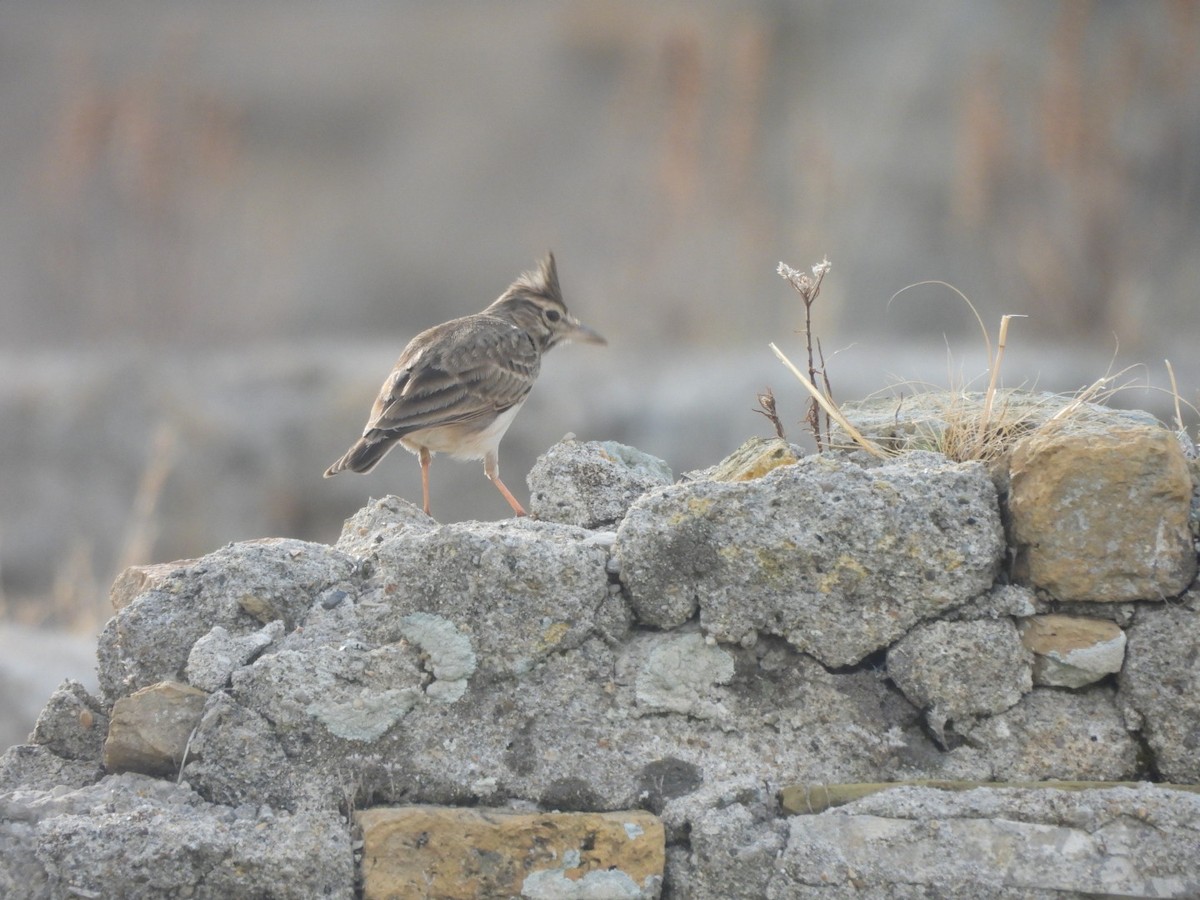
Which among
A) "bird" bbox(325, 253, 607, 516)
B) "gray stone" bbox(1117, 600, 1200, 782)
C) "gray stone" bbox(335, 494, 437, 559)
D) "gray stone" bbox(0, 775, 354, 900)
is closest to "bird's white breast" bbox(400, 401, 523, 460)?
"bird" bbox(325, 253, 607, 516)

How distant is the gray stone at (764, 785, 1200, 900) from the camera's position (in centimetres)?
259

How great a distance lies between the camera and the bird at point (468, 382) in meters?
5.06

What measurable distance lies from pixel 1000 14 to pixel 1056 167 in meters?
7.58

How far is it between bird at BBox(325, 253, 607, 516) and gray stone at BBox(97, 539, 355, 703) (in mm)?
1527

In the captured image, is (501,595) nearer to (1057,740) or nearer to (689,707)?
(689,707)

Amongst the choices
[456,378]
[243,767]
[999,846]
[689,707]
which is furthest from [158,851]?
[456,378]

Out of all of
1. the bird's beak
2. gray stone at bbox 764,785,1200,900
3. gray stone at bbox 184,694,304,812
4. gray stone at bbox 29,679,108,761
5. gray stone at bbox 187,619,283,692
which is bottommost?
gray stone at bbox 764,785,1200,900

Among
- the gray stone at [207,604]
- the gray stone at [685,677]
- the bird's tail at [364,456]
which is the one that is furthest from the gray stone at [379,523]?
the bird's tail at [364,456]

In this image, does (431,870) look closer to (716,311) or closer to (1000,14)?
(716,311)

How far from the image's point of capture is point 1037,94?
18.5 metres

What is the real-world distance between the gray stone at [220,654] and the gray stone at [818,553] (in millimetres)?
786

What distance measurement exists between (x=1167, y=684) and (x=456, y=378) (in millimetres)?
3168

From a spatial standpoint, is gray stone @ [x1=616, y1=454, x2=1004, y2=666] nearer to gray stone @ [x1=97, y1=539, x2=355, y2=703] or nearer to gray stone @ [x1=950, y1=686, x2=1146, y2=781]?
gray stone @ [x1=950, y1=686, x2=1146, y2=781]

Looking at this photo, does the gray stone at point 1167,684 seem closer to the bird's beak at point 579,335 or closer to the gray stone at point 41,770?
the gray stone at point 41,770
